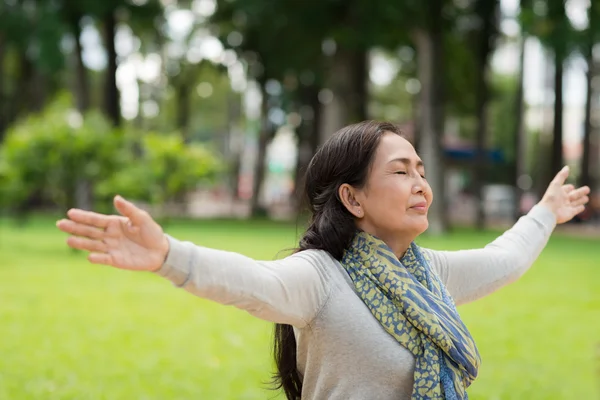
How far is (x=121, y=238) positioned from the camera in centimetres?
209

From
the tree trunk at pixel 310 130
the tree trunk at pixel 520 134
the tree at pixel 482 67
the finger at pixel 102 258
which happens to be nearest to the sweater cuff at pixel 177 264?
the finger at pixel 102 258

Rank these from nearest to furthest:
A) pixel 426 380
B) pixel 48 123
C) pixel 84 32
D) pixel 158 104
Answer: pixel 426 380, pixel 48 123, pixel 84 32, pixel 158 104

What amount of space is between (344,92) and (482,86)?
5.23 metres

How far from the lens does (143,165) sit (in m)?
18.3

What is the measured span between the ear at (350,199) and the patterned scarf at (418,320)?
0.32 ft

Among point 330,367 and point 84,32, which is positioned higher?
point 84,32

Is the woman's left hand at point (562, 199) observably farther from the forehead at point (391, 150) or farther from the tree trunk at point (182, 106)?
the tree trunk at point (182, 106)

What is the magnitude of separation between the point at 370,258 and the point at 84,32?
27.3 metres

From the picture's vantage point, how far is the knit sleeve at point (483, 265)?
2.85 metres

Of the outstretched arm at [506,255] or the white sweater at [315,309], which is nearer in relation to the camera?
the white sweater at [315,309]

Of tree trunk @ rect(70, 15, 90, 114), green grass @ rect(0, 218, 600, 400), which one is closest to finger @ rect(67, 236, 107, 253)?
green grass @ rect(0, 218, 600, 400)

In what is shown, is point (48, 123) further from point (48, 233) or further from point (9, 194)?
point (48, 233)

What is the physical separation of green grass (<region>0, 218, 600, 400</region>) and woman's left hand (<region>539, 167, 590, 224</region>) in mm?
2433

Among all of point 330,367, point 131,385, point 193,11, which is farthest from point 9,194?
point 193,11
